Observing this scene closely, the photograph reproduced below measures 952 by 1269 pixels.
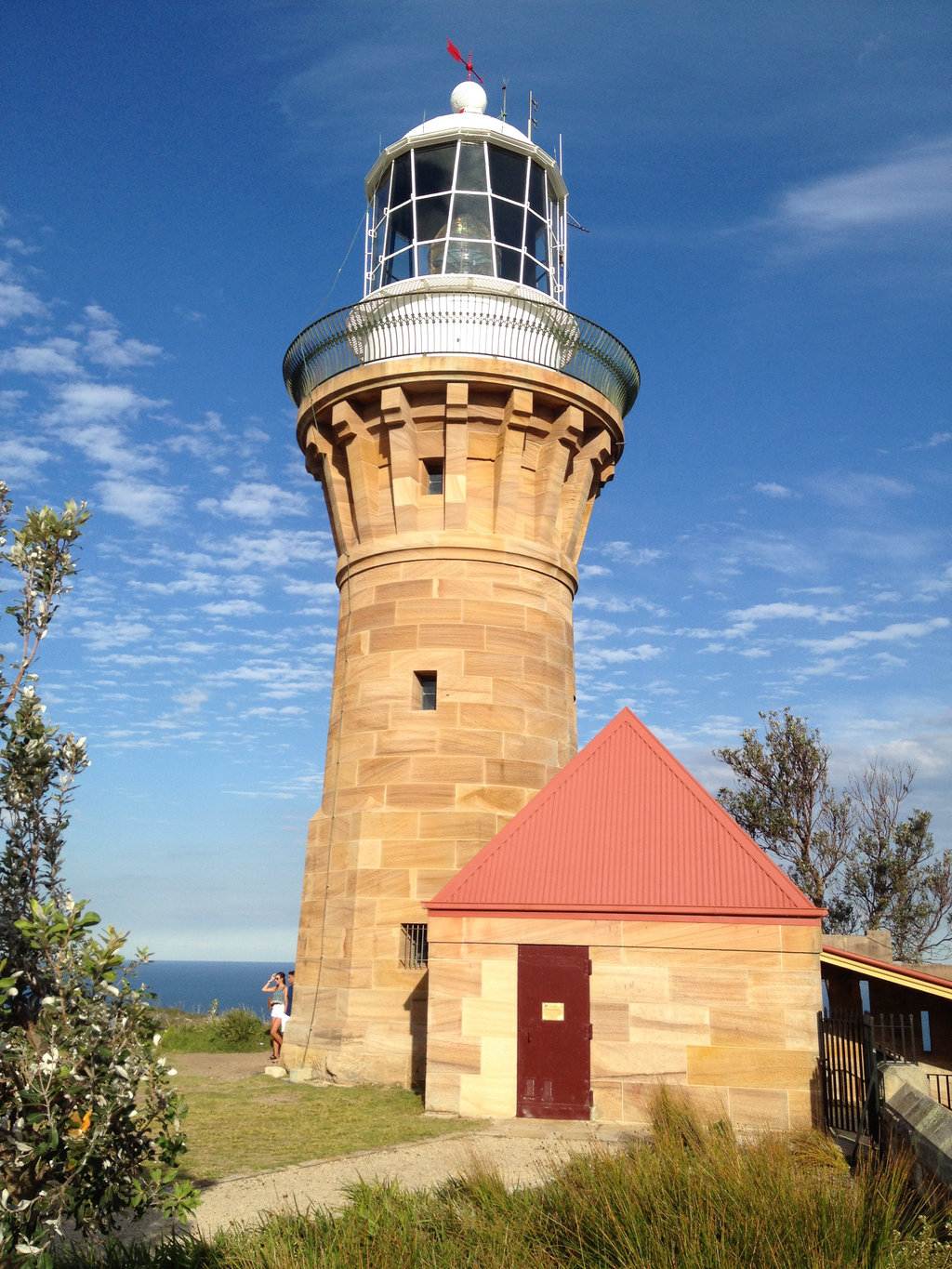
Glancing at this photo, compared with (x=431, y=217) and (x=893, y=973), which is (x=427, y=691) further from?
(x=431, y=217)

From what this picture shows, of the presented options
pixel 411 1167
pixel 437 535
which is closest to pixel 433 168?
pixel 437 535

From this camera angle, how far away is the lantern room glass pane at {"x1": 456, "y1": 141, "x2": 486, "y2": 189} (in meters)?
20.3

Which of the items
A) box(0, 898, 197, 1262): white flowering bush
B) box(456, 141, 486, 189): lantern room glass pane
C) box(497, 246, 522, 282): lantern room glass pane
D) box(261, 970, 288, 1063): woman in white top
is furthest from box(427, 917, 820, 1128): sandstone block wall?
box(456, 141, 486, 189): lantern room glass pane

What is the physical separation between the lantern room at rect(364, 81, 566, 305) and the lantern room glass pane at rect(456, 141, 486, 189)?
18 millimetres

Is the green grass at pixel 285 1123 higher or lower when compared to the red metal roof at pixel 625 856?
lower

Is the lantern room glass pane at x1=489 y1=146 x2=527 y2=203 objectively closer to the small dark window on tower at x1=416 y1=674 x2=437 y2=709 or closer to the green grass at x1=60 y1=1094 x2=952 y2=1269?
the small dark window on tower at x1=416 y1=674 x2=437 y2=709

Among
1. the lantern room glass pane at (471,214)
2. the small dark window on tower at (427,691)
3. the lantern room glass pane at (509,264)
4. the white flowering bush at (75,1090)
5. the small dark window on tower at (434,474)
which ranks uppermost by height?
the lantern room glass pane at (471,214)

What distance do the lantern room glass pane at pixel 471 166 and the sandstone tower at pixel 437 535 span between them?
1.6 inches

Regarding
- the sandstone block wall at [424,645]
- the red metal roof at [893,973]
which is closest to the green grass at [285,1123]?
the sandstone block wall at [424,645]

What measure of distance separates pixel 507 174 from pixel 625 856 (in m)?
13.9

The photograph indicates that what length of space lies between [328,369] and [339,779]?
7.95m

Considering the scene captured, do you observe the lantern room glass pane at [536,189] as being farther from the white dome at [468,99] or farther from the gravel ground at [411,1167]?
the gravel ground at [411,1167]

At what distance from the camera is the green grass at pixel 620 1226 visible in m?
6.49

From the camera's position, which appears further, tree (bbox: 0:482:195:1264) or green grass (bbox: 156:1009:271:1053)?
green grass (bbox: 156:1009:271:1053)
